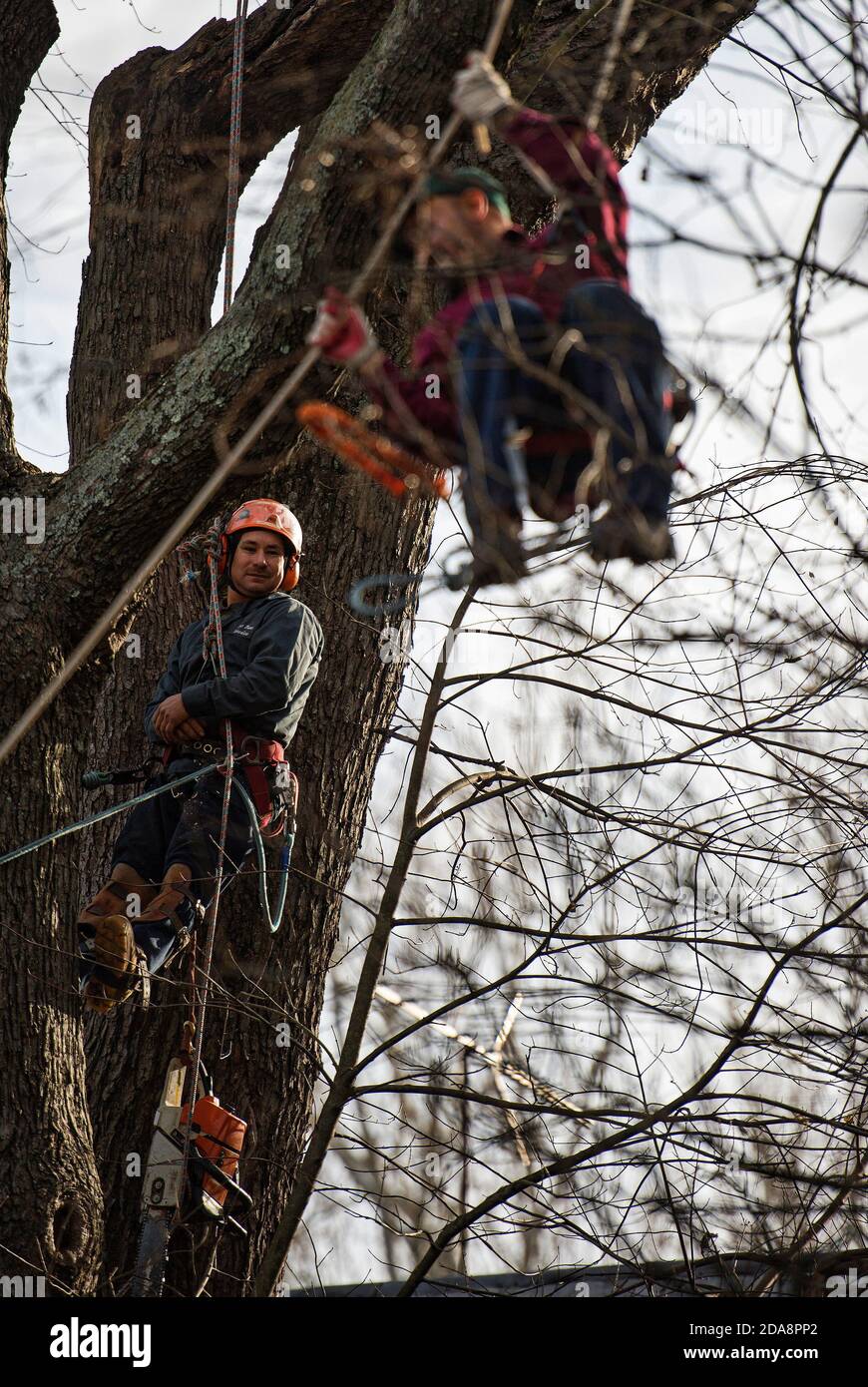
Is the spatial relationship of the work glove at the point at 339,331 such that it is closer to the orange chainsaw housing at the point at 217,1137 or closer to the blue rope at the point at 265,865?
the blue rope at the point at 265,865

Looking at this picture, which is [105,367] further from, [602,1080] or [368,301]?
[602,1080]

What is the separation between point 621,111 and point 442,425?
2.69 meters

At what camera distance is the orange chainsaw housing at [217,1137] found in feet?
17.4

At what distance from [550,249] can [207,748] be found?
2.45m

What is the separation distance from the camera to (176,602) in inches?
249

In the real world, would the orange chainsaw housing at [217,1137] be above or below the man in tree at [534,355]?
below

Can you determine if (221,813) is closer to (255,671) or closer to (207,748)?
(207,748)

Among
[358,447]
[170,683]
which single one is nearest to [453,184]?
[358,447]

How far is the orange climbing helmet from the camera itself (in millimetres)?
5590

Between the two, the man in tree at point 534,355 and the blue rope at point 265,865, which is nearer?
the man in tree at point 534,355

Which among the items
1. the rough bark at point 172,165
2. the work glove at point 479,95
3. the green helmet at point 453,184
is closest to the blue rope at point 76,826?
the rough bark at point 172,165

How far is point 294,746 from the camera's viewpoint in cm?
599

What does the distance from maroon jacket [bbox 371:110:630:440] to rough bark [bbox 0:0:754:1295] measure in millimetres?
341
